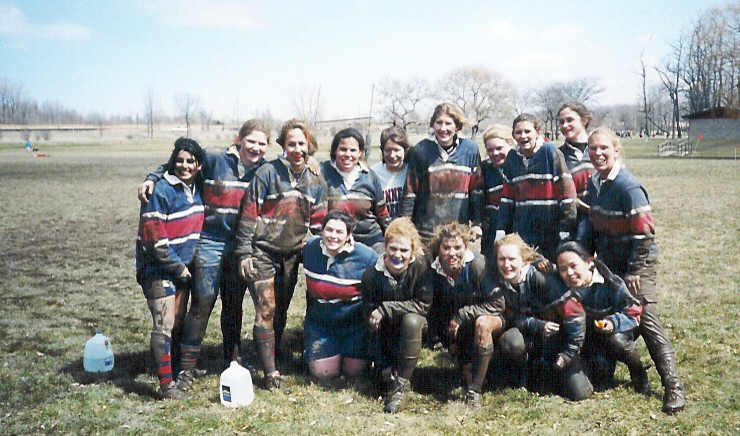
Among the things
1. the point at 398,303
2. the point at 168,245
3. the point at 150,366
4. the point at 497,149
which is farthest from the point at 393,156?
the point at 150,366

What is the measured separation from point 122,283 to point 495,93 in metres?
89.4

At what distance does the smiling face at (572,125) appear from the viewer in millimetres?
5469

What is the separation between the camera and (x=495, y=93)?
303ft

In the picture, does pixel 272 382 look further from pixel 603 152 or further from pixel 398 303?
pixel 603 152

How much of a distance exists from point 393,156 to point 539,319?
2.03 m

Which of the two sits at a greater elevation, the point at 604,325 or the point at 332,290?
the point at 332,290

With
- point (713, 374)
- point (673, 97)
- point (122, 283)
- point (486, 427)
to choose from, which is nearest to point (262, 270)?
point (486, 427)

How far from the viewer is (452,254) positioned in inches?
185

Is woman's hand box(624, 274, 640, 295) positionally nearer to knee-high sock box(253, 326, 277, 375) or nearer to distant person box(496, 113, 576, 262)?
distant person box(496, 113, 576, 262)

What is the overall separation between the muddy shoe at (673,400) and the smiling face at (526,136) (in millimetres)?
2216

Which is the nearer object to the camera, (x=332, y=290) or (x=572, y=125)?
(x=332, y=290)

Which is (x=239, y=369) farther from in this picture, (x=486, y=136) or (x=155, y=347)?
(x=486, y=136)

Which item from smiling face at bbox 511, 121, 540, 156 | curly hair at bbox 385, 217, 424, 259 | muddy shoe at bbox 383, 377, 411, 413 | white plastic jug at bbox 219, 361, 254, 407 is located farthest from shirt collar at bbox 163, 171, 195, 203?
smiling face at bbox 511, 121, 540, 156

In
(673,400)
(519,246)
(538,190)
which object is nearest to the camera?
(673,400)
